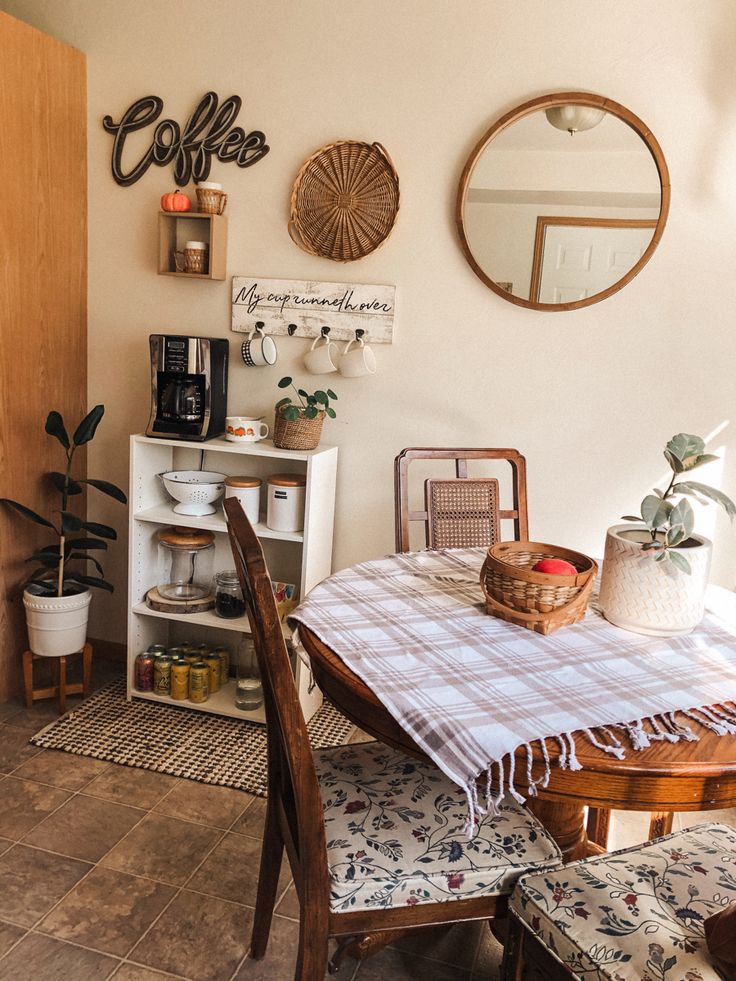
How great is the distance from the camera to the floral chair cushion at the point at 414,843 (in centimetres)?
137

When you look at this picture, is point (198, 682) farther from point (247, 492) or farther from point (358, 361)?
point (358, 361)

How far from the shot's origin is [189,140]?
9.16ft

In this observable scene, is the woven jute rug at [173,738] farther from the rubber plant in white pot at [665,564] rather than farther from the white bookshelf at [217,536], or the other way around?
the rubber plant in white pot at [665,564]

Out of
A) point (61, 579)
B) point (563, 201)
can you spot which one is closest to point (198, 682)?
point (61, 579)

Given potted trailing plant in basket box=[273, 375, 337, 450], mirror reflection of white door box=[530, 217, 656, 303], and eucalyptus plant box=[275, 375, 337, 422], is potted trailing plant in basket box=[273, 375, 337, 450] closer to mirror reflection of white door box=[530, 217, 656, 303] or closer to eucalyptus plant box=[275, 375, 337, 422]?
eucalyptus plant box=[275, 375, 337, 422]

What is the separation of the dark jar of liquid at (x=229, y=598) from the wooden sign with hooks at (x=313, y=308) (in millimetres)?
865

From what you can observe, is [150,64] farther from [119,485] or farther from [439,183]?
[119,485]

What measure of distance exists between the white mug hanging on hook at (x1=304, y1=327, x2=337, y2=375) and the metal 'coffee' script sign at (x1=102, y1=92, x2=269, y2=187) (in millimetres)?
628

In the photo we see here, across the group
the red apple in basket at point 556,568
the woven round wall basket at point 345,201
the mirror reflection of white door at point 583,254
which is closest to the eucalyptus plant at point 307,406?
the woven round wall basket at point 345,201

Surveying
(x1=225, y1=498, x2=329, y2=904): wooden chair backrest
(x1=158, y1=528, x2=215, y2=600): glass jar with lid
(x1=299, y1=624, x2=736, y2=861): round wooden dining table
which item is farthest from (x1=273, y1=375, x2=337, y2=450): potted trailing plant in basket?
(x1=299, y1=624, x2=736, y2=861): round wooden dining table

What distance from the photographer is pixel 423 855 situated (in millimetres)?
1407

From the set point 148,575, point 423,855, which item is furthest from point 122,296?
point 423,855

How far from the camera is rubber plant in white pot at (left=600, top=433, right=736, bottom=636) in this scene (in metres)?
1.54

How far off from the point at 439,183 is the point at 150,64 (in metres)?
1.09
